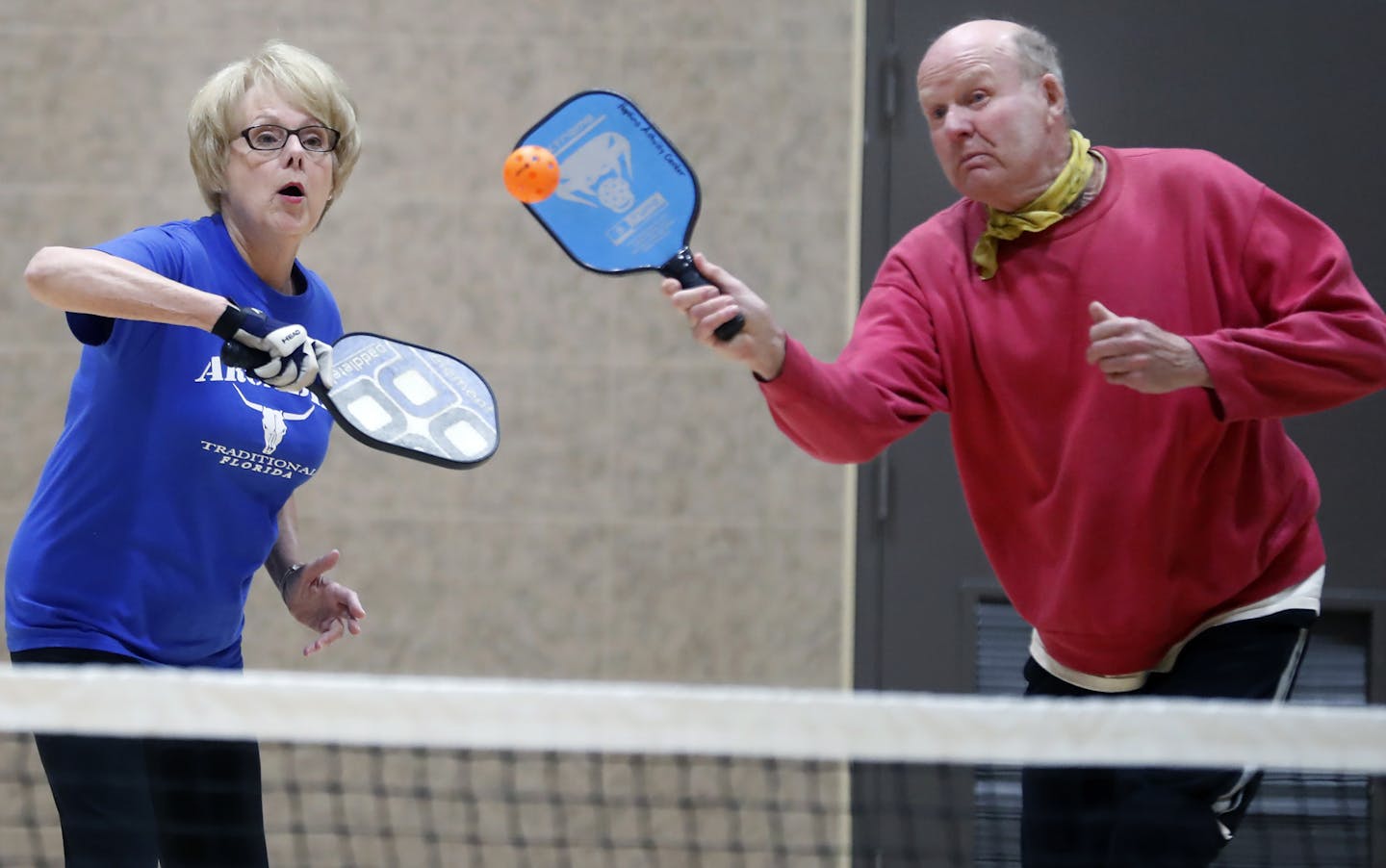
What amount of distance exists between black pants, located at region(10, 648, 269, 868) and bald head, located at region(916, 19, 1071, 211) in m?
1.56

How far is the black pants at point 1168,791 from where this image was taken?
211 cm

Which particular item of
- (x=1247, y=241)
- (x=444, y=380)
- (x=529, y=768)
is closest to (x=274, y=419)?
(x=444, y=380)

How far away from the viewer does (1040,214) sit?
8.04ft

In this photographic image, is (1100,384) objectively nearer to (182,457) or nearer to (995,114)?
(995,114)

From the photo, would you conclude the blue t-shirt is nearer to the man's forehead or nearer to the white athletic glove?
the white athletic glove

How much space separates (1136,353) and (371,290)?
2.65m

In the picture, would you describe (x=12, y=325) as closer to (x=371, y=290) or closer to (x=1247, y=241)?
(x=371, y=290)

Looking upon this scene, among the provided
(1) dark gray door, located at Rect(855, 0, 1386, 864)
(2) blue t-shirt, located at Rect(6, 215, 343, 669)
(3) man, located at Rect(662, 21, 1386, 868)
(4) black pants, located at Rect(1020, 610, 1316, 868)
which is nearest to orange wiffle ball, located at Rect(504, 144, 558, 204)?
(3) man, located at Rect(662, 21, 1386, 868)

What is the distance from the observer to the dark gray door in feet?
13.5

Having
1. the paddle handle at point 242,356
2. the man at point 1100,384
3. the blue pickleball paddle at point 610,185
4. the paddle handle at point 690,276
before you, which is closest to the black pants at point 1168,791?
the man at point 1100,384

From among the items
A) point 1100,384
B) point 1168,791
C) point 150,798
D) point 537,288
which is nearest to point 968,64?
point 1100,384

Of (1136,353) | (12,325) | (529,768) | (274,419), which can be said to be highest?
(1136,353)

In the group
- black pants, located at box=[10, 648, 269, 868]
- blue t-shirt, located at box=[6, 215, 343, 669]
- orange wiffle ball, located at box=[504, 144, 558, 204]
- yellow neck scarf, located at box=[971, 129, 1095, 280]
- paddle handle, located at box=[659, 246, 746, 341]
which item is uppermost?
orange wiffle ball, located at box=[504, 144, 558, 204]

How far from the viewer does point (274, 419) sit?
8.51 feet
